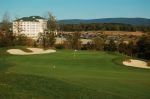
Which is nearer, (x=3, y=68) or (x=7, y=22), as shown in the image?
(x=3, y=68)

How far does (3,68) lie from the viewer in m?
24.2

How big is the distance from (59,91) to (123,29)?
169 m

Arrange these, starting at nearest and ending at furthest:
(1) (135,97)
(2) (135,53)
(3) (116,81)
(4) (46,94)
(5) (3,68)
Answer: (4) (46,94) < (1) (135,97) < (3) (116,81) < (5) (3,68) < (2) (135,53)

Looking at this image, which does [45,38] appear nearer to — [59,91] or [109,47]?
[109,47]

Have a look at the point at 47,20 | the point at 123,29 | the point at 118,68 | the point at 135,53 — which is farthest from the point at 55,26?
the point at 123,29

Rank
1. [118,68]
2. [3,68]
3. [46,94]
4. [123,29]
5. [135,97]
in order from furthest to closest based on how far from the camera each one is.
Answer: [123,29] → [118,68] → [3,68] → [135,97] → [46,94]

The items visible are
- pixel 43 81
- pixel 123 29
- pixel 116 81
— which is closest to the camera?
pixel 43 81

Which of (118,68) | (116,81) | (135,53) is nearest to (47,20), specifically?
(135,53)

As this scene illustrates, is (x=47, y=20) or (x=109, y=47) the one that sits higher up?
(x=47, y=20)

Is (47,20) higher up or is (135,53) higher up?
(47,20)

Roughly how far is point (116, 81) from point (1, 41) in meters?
63.6

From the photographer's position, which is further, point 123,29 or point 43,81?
point 123,29

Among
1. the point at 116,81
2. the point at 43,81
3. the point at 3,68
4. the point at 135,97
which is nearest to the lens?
the point at 135,97

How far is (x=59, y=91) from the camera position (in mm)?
14703
